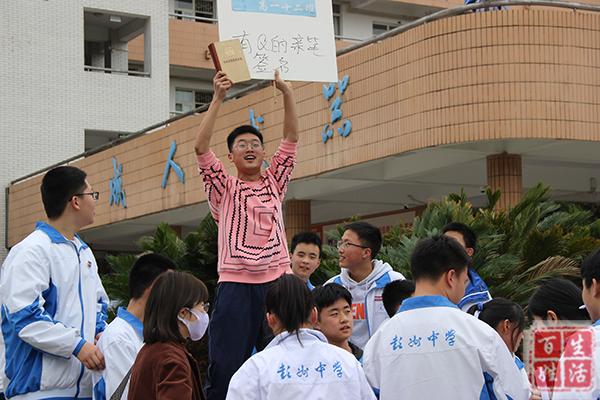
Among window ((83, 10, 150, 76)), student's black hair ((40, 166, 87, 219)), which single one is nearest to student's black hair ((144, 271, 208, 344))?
student's black hair ((40, 166, 87, 219))

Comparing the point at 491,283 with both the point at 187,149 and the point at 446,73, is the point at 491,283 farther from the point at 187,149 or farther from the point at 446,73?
the point at 187,149

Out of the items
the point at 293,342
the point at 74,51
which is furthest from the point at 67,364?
the point at 74,51

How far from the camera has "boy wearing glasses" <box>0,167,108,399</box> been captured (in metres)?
5.43

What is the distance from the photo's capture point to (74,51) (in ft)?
95.6

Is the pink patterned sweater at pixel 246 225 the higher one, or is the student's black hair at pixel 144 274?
the pink patterned sweater at pixel 246 225

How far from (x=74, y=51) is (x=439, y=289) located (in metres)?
25.8

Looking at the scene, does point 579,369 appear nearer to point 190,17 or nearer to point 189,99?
point 190,17

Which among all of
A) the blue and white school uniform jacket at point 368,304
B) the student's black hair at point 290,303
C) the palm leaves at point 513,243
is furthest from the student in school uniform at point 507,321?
the palm leaves at point 513,243

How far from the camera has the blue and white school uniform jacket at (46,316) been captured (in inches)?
213

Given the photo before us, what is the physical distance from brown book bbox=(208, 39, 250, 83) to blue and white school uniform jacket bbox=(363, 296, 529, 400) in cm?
217

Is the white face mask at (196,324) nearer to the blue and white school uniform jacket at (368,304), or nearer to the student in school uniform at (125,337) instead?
the student in school uniform at (125,337)

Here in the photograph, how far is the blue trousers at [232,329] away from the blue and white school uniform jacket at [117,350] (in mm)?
519

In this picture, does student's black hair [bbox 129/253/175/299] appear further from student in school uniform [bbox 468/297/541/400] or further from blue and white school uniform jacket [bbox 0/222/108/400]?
student in school uniform [bbox 468/297/541/400]

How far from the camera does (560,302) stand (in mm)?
5531
